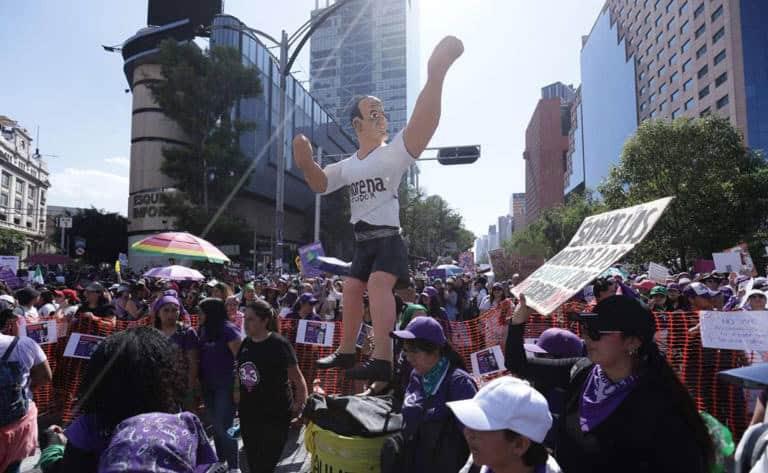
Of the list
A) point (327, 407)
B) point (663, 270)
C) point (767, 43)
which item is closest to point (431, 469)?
point (327, 407)

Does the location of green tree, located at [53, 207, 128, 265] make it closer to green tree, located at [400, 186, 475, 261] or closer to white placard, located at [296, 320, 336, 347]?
green tree, located at [400, 186, 475, 261]

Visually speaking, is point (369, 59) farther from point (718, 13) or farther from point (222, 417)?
point (222, 417)

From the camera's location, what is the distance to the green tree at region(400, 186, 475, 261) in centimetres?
4631

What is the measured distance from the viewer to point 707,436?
1.77 meters

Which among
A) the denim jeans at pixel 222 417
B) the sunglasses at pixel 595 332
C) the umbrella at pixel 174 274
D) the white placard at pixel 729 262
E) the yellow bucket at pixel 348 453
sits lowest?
the denim jeans at pixel 222 417

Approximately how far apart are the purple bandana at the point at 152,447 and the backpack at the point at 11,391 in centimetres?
177

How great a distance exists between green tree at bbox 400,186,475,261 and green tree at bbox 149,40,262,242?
1955 cm

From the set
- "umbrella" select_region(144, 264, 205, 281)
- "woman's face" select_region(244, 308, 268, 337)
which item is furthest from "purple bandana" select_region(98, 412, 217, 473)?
"umbrella" select_region(144, 264, 205, 281)

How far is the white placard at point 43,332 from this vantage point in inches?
241

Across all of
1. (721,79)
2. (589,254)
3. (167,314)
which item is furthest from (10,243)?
(721,79)

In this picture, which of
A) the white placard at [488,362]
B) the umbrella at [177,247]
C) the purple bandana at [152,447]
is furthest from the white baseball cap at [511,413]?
the umbrella at [177,247]

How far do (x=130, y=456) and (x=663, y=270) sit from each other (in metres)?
11.2

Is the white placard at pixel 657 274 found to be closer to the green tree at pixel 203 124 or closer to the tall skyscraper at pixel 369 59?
the green tree at pixel 203 124

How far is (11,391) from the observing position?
2785 mm
